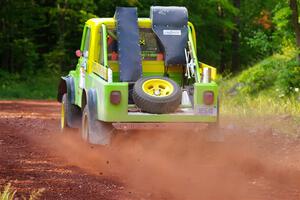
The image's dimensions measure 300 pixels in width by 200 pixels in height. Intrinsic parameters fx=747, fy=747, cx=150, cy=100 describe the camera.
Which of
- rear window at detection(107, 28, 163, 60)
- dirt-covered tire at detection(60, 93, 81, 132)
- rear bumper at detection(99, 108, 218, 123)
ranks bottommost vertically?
dirt-covered tire at detection(60, 93, 81, 132)

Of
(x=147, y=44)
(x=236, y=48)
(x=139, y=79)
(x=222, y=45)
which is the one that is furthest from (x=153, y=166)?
(x=222, y=45)

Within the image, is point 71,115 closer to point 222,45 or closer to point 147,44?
point 147,44

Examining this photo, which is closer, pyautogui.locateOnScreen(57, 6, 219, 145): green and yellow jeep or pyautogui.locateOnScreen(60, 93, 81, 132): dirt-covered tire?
pyautogui.locateOnScreen(57, 6, 219, 145): green and yellow jeep

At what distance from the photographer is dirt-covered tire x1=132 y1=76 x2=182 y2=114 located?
9.90 metres

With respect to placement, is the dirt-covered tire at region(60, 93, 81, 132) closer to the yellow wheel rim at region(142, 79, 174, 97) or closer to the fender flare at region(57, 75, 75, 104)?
the fender flare at region(57, 75, 75, 104)

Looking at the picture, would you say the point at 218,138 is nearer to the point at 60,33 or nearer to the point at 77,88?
the point at 77,88

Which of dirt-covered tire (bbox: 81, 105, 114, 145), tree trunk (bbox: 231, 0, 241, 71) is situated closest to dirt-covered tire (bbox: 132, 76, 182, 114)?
dirt-covered tire (bbox: 81, 105, 114, 145)

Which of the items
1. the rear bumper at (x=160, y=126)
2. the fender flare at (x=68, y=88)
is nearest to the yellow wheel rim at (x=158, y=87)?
the rear bumper at (x=160, y=126)

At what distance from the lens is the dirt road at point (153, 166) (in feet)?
24.8

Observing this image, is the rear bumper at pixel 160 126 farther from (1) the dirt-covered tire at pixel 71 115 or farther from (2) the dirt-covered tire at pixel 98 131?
(1) the dirt-covered tire at pixel 71 115

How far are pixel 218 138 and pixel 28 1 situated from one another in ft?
72.1

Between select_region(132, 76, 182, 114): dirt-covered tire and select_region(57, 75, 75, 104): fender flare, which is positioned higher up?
select_region(132, 76, 182, 114): dirt-covered tire

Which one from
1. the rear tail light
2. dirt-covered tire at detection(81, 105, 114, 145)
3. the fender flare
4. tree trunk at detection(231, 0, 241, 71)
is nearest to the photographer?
the rear tail light

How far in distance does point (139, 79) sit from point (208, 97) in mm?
1030
